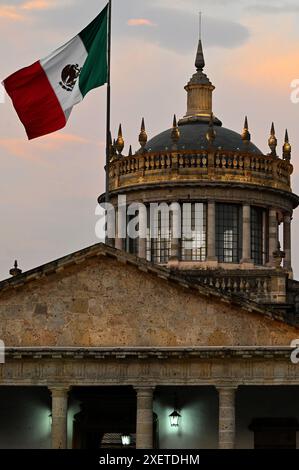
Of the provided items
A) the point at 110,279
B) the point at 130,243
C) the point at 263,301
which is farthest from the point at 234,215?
the point at 110,279

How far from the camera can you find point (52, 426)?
6962 cm

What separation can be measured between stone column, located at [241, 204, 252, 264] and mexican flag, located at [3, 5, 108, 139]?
14500 mm

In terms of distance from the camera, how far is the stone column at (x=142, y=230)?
85000 millimetres

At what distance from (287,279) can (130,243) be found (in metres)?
11.1

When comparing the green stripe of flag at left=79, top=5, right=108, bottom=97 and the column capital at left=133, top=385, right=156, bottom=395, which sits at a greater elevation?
the green stripe of flag at left=79, top=5, right=108, bottom=97

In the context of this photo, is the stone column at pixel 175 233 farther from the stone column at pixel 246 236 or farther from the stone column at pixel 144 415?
the stone column at pixel 144 415

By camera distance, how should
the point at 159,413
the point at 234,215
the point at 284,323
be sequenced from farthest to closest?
the point at 234,215
the point at 159,413
the point at 284,323

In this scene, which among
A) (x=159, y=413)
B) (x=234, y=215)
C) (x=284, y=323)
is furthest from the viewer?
(x=234, y=215)

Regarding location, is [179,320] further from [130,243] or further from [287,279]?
[130,243]

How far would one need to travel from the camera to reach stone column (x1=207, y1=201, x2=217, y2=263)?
8350 centimetres

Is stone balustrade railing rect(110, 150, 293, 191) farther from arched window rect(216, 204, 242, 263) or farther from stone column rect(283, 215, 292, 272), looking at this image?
stone column rect(283, 215, 292, 272)

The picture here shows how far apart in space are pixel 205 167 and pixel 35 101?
16.4 m

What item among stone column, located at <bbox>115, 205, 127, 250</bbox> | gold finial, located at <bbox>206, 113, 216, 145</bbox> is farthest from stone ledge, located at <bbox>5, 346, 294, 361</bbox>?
gold finial, located at <bbox>206, 113, 216, 145</bbox>

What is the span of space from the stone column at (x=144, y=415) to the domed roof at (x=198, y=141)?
60.3 feet
